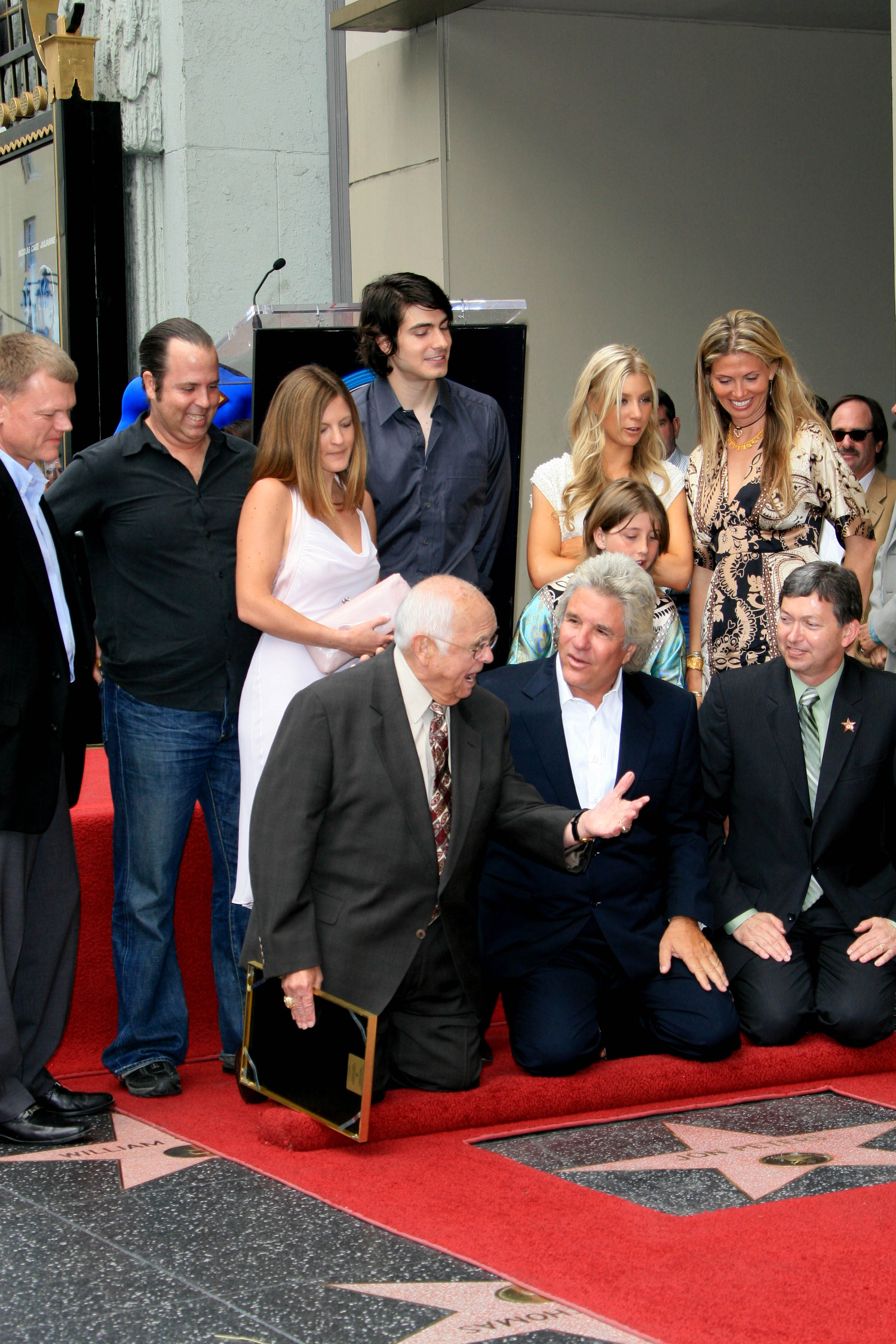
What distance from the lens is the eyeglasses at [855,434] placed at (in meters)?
5.74

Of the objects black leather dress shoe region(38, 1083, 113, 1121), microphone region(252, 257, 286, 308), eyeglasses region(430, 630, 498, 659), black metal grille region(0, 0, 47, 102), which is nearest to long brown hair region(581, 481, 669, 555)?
eyeglasses region(430, 630, 498, 659)

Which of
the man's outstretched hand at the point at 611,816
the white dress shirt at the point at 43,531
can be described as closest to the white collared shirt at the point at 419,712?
the man's outstretched hand at the point at 611,816

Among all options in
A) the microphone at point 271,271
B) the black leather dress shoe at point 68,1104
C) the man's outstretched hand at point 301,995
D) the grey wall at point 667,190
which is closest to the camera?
the man's outstretched hand at point 301,995

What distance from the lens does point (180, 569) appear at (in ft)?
12.6

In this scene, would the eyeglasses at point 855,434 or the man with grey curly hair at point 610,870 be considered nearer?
the man with grey curly hair at point 610,870

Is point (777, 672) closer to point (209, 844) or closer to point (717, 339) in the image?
point (717, 339)

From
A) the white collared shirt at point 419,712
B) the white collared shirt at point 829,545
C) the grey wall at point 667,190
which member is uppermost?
the grey wall at point 667,190

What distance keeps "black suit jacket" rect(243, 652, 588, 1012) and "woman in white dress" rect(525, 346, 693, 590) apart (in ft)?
3.35

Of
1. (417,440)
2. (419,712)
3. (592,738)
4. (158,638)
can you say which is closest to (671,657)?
(592,738)

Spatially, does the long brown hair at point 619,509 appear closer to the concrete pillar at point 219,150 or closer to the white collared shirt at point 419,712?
the white collared shirt at point 419,712

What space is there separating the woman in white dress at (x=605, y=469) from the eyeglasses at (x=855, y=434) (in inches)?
55.0

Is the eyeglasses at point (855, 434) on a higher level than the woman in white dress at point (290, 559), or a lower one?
higher

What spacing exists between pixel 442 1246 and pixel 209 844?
174 cm

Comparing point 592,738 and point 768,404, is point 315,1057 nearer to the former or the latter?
point 592,738
